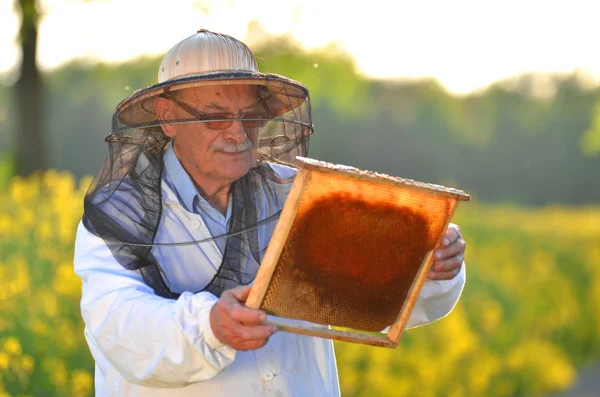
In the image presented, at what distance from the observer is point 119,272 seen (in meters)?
2.64

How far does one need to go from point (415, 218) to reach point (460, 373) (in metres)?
5.00

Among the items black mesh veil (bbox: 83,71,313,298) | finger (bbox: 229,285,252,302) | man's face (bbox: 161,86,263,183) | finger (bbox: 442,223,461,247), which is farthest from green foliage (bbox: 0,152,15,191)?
finger (bbox: 229,285,252,302)

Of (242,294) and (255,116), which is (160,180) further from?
(242,294)

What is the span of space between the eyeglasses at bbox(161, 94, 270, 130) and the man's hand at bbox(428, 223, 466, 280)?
69cm

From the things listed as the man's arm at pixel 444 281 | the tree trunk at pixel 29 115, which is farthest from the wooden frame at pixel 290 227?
the tree trunk at pixel 29 115

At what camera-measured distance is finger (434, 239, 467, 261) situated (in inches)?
104

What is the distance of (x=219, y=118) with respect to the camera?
278 centimetres

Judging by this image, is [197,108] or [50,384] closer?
[197,108]

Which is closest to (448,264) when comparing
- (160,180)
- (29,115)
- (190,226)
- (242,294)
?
(242,294)

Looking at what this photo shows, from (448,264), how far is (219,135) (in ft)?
2.66

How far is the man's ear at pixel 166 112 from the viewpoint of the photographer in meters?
2.95

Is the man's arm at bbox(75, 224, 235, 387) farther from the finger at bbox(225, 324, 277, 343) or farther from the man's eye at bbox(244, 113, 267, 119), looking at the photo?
the man's eye at bbox(244, 113, 267, 119)

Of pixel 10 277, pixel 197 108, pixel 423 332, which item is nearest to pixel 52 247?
pixel 10 277

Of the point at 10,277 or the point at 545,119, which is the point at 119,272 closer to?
the point at 10,277
